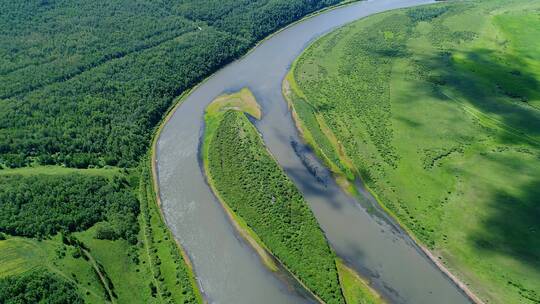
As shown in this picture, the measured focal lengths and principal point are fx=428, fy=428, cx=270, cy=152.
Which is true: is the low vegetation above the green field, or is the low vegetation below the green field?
below

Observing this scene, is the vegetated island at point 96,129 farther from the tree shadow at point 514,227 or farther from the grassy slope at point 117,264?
the tree shadow at point 514,227

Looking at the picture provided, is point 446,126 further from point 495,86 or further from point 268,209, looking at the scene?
point 268,209

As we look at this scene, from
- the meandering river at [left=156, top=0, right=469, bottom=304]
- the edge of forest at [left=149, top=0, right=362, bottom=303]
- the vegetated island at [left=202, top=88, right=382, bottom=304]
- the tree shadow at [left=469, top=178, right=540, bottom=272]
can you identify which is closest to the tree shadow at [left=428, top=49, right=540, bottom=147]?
the tree shadow at [left=469, top=178, right=540, bottom=272]

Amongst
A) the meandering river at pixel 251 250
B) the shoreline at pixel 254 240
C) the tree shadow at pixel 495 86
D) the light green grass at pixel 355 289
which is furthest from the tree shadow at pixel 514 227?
the shoreline at pixel 254 240

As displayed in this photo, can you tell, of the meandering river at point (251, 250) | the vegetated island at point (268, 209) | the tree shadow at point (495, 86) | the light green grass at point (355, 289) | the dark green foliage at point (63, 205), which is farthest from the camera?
the tree shadow at point (495, 86)

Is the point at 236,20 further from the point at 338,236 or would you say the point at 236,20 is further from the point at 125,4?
the point at 338,236

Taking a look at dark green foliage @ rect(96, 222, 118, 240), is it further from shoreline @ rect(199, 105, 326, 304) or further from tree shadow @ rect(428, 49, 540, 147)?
tree shadow @ rect(428, 49, 540, 147)
